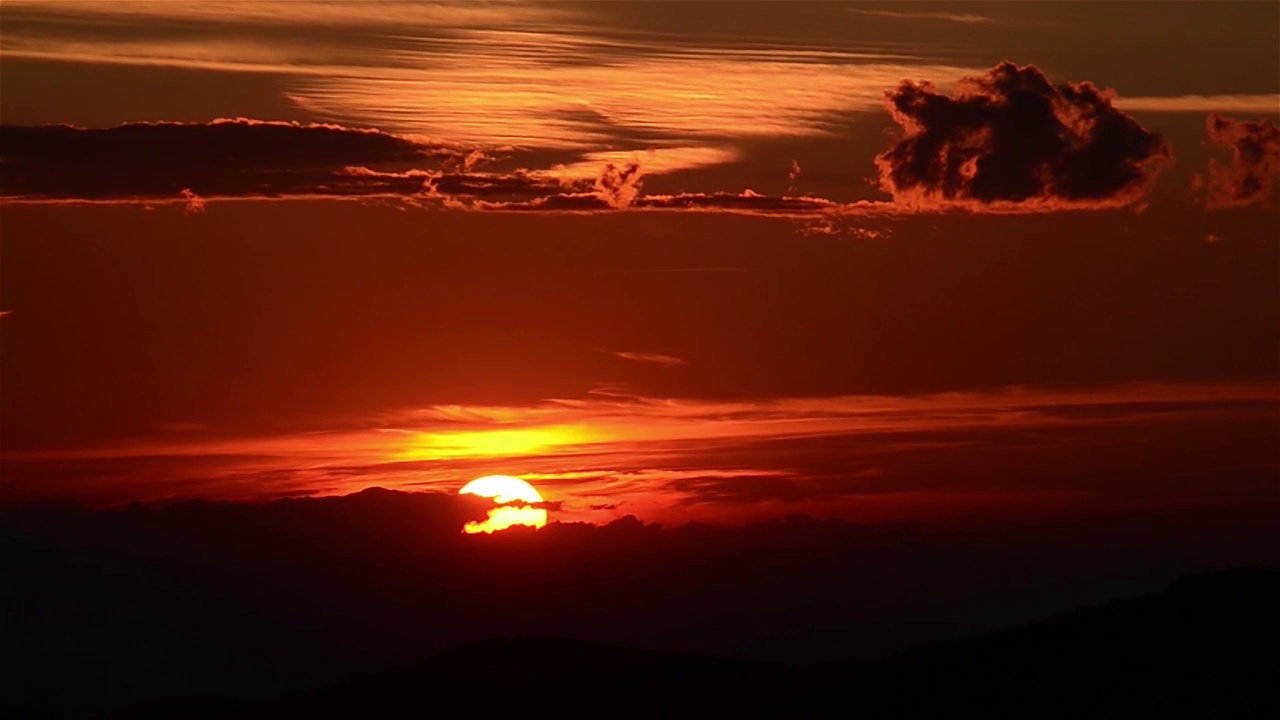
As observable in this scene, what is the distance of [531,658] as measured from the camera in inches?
4190

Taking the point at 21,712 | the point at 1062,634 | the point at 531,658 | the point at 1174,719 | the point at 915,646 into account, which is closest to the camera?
the point at 1174,719

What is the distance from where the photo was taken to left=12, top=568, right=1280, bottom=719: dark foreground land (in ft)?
264

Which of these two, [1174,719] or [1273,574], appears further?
[1273,574]

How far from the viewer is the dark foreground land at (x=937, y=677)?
8050 centimetres

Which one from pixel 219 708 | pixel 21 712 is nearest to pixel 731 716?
pixel 219 708

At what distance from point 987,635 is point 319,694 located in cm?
3931

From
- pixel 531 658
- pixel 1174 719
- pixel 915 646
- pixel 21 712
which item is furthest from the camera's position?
pixel 21 712

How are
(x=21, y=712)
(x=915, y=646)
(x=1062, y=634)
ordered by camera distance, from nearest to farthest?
1. (x=1062, y=634)
2. (x=915, y=646)
3. (x=21, y=712)

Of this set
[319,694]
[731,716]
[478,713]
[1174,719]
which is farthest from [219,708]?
[1174,719]

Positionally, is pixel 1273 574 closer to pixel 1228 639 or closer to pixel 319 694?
pixel 1228 639

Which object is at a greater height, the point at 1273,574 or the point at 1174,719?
the point at 1273,574

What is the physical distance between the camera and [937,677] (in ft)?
285

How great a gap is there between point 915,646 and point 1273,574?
731 inches

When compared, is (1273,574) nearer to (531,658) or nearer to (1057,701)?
(1057,701)
